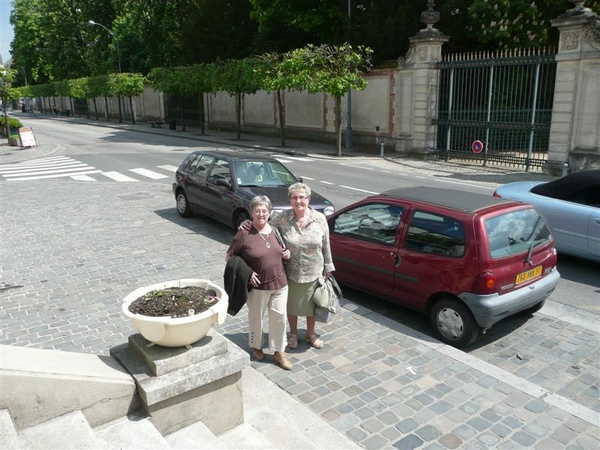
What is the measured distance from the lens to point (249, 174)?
35.5 ft

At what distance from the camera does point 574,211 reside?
849cm

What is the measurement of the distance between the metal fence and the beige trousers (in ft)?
60.2

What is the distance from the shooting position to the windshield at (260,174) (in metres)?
10.7

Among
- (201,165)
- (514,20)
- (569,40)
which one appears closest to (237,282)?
(201,165)

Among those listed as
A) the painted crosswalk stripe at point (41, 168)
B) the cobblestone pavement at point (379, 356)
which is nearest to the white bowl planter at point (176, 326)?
the cobblestone pavement at point (379, 356)

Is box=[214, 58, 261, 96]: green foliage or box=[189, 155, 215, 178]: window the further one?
box=[214, 58, 261, 96]: green foliage

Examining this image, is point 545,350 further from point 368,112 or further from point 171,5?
point 171,5

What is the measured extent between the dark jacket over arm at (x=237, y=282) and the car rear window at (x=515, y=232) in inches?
107

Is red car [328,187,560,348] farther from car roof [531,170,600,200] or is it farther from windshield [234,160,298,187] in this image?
windshield [234,160,298,187]

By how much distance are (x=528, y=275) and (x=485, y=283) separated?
2.48ft

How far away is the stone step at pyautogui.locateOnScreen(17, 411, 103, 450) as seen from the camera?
3.29 m

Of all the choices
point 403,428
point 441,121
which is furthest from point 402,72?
point 403,428

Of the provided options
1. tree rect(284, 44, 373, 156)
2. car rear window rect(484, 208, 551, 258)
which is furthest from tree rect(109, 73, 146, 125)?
car rear window rect(484, 208, 551, 258)

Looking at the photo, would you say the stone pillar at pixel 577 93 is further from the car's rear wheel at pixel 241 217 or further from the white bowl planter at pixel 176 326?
the white bowl planter at pixel 176 326
